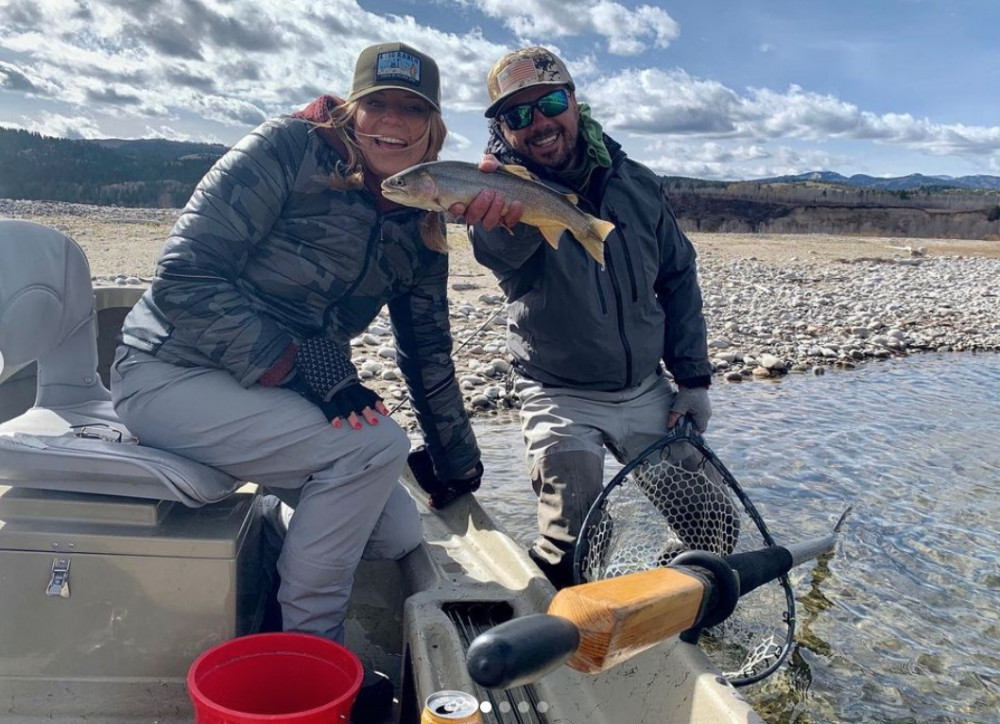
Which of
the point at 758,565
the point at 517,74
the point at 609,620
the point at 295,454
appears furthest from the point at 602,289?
the point at 609,620

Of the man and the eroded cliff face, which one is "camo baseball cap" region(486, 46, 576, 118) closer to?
the man

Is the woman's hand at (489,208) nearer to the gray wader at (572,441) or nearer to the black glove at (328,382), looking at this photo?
the black glove at (328,382)

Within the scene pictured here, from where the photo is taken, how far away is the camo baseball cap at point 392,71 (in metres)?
3.14

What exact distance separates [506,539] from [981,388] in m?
9.77

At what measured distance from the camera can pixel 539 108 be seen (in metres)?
4.18

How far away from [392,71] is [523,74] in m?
1.16

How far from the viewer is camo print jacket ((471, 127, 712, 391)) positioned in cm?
419

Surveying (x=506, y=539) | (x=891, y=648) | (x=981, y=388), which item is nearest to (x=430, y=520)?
(x=506, y=539)

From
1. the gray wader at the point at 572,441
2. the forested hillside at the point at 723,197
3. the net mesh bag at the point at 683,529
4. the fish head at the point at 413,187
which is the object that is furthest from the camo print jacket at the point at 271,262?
the forested hillside at the point at 723,197

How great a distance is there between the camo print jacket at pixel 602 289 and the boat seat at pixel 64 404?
5.81ft

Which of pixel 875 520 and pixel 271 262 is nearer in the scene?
pixel 271 262

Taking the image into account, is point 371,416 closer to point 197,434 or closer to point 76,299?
point 197,434

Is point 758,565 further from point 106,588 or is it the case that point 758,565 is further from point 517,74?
point 517,74

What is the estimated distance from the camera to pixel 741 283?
1900cm
